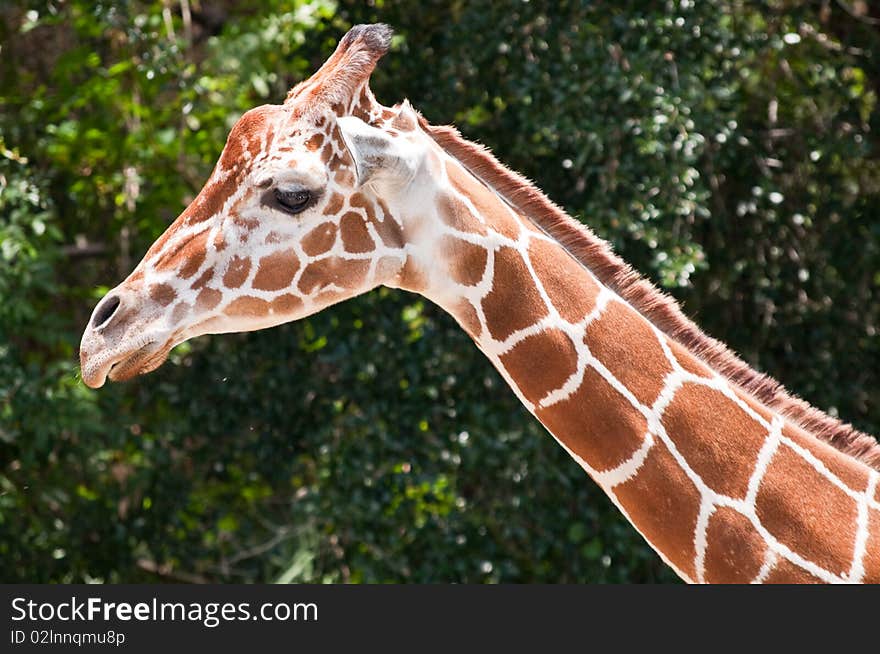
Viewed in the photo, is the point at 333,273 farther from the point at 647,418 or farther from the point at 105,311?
the point at 647,418

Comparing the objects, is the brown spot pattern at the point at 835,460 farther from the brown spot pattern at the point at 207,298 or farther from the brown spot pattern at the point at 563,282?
the brown spot pattern at the point at 207,298

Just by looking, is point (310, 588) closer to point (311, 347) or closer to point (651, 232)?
point (651, 232)

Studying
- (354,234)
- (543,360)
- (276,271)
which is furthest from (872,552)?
(276,271)

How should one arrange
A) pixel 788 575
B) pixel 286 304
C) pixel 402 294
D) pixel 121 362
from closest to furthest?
pixel 788 575 < pixel 121 362 < pixel 286 304 < pixel 402 294

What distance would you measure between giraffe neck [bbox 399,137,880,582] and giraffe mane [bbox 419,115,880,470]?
56 mm

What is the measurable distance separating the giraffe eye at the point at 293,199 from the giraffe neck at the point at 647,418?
27cm

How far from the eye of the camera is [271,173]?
9.04ft

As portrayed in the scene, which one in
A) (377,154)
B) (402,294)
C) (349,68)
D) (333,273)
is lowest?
(402,294)

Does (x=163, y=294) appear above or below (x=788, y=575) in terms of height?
above

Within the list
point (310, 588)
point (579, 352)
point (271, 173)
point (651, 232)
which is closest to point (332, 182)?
point (271, 173)

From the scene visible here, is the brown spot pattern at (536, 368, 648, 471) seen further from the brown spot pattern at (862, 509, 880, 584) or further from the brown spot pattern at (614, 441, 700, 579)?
the brown spot pattern at (862, 509, 880, 584)

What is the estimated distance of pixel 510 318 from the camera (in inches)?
111

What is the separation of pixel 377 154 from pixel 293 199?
23cm

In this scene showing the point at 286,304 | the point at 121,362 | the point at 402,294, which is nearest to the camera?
the point at 121,362
